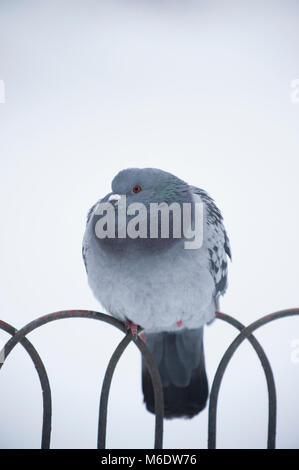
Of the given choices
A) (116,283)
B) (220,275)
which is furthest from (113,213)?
(220,275)

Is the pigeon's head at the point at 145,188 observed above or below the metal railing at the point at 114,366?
above

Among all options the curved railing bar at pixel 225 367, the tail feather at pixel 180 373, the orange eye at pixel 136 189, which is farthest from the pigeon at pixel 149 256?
the curved railing bar at pixel 225 367

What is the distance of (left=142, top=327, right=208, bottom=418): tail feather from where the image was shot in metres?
1.50

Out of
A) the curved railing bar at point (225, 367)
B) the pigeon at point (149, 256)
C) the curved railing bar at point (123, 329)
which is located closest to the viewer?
the curved railing bar at point (123, 329)

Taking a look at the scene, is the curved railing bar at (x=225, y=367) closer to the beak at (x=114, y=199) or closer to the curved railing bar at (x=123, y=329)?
the curved railing bar at (x=123, y=329)

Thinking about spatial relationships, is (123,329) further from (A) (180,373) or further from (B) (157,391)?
(A) (180,373)

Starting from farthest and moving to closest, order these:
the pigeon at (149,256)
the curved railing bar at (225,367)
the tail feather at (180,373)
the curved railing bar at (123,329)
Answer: the tail feather at (180,373)
the pigeon at (149,256)
the curved railing bar at (225,367)
the curved railing bar at (123,329)

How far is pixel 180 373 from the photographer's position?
4.93ft

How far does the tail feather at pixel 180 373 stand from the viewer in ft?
4.91
